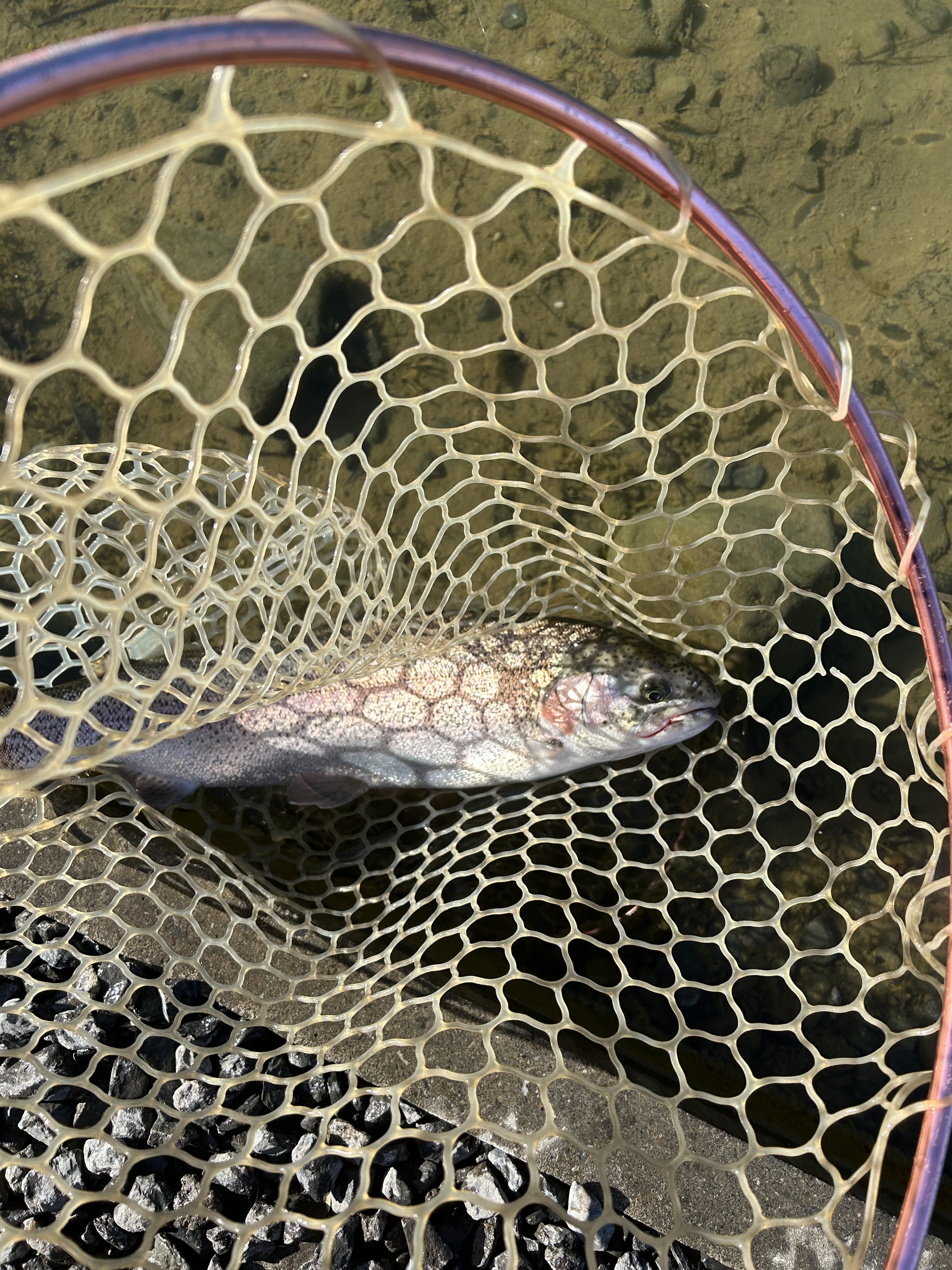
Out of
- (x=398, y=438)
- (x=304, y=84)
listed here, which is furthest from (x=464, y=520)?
(x=304, y=84)

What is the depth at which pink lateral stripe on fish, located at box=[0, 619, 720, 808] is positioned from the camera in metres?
3.30

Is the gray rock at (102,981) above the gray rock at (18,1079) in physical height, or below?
above

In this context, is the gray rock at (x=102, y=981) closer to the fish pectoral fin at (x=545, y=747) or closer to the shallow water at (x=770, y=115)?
the fish pectoral fin at (x=545, y=747)

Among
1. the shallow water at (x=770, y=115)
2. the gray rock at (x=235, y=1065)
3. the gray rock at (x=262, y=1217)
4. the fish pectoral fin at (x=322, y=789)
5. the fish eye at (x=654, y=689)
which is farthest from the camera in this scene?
the shallow water at (x=770, y=115)

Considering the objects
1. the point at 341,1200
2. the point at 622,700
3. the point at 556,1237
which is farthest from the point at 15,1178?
the point at 622,700

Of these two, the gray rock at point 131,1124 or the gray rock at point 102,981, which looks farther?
the gray rock at point 102,981

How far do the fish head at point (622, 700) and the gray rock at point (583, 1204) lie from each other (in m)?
1.47

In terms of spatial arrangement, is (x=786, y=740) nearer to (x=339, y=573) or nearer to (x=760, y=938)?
(x=760, y=938)

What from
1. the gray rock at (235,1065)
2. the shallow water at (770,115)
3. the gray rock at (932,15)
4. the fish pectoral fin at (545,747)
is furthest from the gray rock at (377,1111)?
the gray rock at (932,15)

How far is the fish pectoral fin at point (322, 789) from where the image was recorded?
11.2 ft

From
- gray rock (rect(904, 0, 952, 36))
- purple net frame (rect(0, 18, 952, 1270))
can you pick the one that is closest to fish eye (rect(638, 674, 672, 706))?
purple net frame (rect(0, 18, 952, 1270))

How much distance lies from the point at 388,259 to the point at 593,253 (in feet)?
3.53

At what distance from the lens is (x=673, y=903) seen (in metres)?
3.66

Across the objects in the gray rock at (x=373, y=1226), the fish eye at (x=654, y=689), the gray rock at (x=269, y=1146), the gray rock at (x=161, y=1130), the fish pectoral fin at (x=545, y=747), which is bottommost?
the gray rock at (x=373, y=1226)
